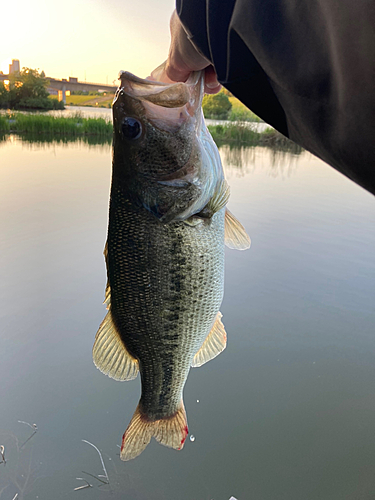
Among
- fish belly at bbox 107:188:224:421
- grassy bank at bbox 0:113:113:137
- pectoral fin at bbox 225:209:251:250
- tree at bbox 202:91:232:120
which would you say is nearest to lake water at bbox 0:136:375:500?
fish belly at bbox 107:188:224:421

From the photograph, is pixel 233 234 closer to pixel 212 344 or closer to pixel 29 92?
pixel 212 344

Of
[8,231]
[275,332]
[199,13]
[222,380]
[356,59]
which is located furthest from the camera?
[8,231]

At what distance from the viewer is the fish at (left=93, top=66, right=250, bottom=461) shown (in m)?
1.31

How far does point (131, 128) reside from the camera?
1.32 m

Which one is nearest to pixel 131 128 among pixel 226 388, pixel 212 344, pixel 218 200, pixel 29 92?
pixel 218 200

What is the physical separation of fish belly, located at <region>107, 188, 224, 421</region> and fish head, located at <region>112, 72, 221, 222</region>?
0.07 meters

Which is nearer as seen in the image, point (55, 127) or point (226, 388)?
point (226, 388)

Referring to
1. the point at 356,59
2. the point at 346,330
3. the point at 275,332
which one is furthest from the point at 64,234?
the point at 356,59

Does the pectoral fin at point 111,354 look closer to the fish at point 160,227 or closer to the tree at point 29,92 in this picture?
the fish at point 160,227

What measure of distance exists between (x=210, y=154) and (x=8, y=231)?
5950 mm

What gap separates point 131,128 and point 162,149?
135mm

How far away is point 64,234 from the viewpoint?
6.40 m

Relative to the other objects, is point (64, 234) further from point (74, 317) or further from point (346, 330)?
point (346, 330)

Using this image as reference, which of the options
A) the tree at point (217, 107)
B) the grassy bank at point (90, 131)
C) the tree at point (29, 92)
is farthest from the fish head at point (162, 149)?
the tree at point (29, 92)
